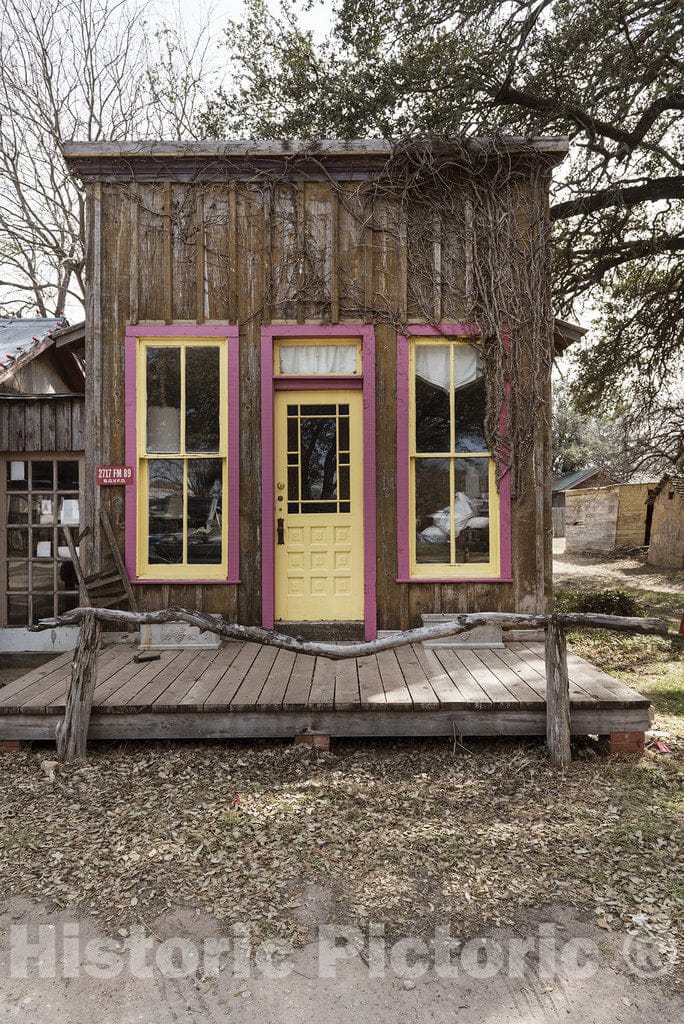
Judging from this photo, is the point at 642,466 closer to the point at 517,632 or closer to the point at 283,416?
the point at 517,632

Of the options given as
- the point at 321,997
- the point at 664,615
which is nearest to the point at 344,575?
the point at 321,997

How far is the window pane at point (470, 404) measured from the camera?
5441mm

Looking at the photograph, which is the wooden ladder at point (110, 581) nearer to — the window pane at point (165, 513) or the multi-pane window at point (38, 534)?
the window pane at point (165, 513)

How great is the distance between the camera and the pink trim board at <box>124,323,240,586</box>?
5.36 m

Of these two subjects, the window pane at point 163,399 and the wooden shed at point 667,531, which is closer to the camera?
the window pane at point 163,399

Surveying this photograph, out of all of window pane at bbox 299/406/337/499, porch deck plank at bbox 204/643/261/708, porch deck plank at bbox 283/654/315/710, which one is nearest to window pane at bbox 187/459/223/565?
window pane at bbox 299/406/337/499

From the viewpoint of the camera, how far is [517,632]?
211 inches

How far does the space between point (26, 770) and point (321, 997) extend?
7.88ft

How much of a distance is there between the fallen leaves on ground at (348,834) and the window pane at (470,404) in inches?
102

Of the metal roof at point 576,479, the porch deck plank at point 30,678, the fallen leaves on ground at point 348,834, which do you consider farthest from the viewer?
the metal roof at point 576,479

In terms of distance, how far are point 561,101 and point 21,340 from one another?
6.76 m

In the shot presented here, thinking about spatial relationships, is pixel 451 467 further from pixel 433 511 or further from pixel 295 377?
pixel 295 377

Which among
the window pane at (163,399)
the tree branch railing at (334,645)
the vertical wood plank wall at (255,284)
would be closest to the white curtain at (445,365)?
the vertical wood plank wall at (255,284)

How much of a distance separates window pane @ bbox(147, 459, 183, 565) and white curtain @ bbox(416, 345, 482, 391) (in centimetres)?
231
